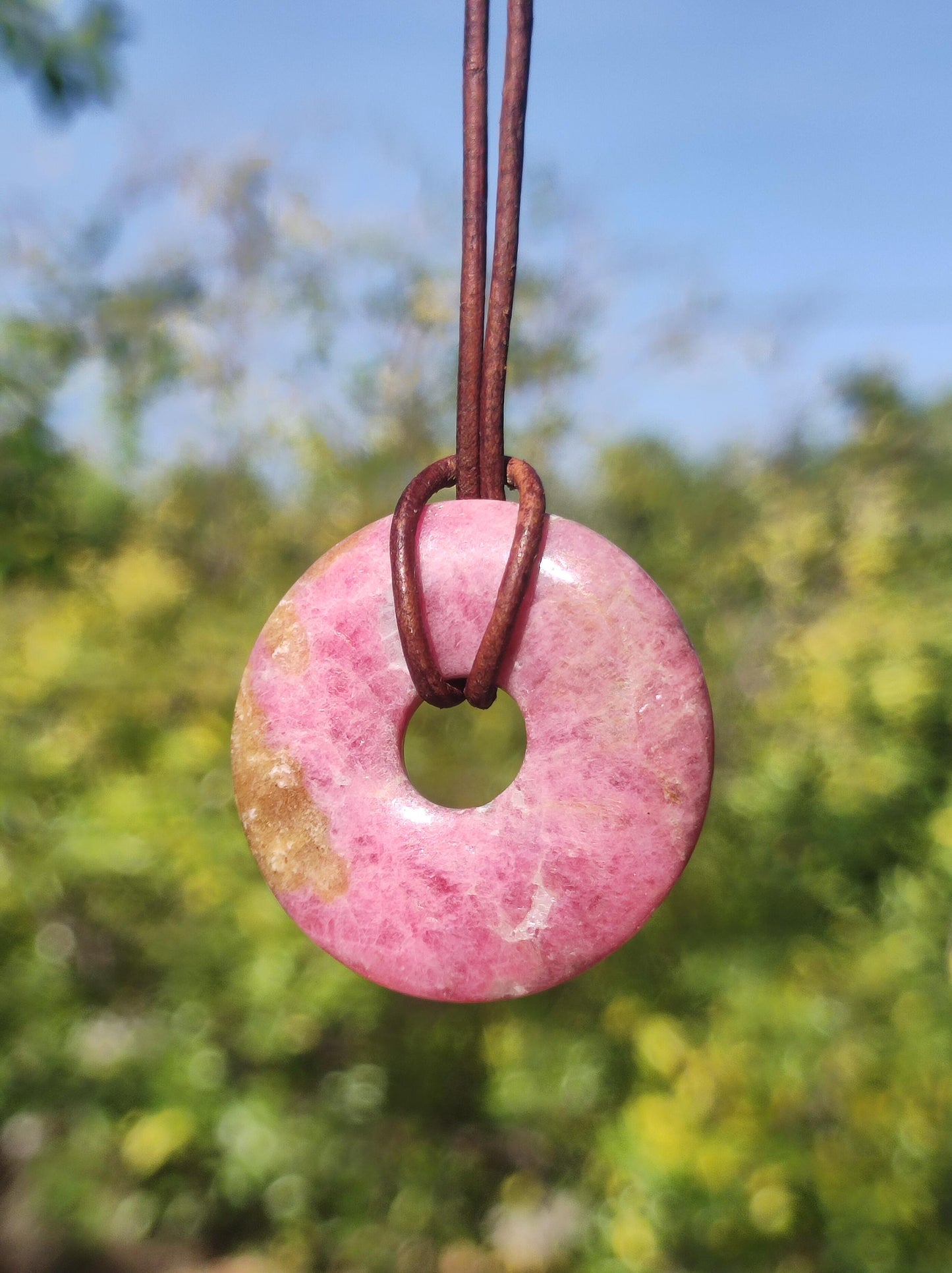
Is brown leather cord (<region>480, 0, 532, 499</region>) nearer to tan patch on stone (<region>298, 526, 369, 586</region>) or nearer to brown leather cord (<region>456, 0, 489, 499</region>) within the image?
brown leather cord (<region>456, 0, 489, 499</region>)

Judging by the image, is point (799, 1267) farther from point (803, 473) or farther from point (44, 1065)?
point (803, 473)

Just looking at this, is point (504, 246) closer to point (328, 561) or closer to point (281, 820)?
point (328, 561)

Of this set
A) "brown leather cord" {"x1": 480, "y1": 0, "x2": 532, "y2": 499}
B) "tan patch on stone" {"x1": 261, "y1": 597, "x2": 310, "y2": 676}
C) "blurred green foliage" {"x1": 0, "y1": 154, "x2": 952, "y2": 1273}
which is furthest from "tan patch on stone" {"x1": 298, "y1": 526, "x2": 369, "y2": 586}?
"blurred green foliage" {"x1": 0, "y1": 154, "x2": 952, "y2": 1273}

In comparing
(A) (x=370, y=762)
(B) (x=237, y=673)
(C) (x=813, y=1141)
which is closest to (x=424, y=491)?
(A) (x=370, y=762)

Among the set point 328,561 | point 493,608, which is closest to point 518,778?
point 493,608

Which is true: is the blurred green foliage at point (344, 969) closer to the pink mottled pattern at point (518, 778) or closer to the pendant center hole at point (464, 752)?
the pendant center hole at point (464, 752)

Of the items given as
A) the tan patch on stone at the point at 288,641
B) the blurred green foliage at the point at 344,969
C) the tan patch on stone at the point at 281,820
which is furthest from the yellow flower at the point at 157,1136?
the tan patch on stone at the point at 288,641

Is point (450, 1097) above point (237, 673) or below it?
below
